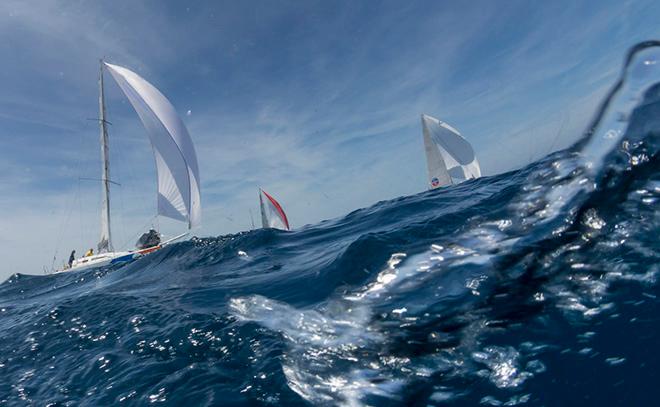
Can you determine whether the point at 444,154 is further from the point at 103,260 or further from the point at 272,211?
the point at 103,260

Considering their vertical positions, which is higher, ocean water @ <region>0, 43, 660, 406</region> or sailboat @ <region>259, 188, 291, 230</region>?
sailboat @ <region>259, 188, 291, 230</region>

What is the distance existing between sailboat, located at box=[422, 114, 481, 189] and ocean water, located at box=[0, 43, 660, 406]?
119 ft

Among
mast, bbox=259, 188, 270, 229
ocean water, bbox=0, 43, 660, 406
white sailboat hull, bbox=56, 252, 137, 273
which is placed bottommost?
ocean water, bbox=0, 43, 660, 406

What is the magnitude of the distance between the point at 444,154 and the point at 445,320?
138 ft

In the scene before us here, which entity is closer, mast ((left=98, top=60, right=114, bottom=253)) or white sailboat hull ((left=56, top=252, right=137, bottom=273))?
white sailboat hull ((left=56, top=252, right=137, bottom=273))

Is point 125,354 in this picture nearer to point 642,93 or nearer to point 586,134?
point 586,134

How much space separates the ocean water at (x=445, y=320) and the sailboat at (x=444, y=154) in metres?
36.3

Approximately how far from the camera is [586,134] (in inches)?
169

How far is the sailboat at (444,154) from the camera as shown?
133 feet

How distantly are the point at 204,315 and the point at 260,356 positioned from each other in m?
1.51

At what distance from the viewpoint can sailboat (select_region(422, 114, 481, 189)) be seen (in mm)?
40406

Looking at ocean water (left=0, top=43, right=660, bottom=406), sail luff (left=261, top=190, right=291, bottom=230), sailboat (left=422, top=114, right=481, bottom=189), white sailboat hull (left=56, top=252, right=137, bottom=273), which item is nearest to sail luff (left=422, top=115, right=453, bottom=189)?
sailboat (left=422, top=114, right=481, bottom=189)

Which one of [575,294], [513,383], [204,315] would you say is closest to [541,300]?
[575,294]

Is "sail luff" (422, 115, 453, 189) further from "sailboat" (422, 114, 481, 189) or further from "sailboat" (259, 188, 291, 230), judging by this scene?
"sailboat" (259, 188, 291, 230)
